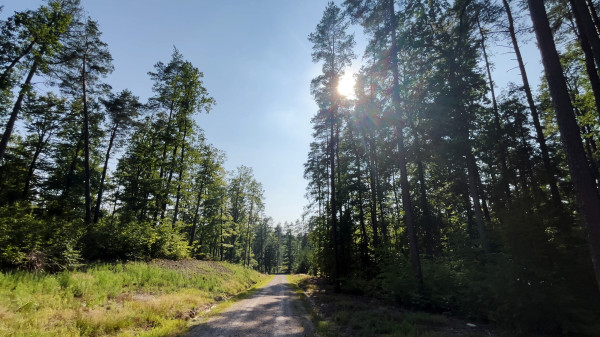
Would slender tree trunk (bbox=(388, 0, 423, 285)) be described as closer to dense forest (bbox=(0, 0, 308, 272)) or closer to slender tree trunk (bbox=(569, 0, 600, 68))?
slender tree trunk (bbox=(569, 0, 600, 68))

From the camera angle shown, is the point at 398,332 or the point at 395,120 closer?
the point at 398,332

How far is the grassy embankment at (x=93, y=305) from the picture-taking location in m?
5.99

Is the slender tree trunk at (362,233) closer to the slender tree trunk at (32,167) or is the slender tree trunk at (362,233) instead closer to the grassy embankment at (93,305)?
the grassy embankment at (93,305)

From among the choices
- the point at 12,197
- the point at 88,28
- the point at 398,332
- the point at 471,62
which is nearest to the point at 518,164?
the point at 471,62

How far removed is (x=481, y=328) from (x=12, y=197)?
37172mm

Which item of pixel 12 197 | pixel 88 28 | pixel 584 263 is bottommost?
pixel 584 263

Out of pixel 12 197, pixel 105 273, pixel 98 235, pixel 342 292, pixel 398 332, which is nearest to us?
pixel 398 332

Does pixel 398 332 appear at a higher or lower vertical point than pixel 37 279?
lower

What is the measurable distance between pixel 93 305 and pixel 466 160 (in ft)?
55.8

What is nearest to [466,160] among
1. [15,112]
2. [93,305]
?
[93,305]

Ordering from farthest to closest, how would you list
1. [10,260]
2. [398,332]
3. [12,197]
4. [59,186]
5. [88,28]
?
[59,186], [12,197], [88,28], [10,260], [398,332]

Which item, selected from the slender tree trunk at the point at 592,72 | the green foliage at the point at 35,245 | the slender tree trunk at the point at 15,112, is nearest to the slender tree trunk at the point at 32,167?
the slender tree trunk at the point at 15,112

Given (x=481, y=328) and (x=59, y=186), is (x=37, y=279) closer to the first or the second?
(x=481, y=328)

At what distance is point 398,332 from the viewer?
687cm
